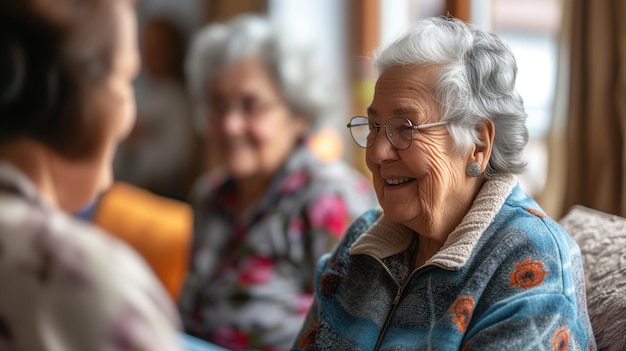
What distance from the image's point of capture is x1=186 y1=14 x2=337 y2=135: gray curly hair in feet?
9.71

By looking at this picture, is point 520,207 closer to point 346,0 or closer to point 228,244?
point 228,244

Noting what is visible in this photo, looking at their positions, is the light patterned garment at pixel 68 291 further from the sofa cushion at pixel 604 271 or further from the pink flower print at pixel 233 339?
the pink flower print at pixel 233 339

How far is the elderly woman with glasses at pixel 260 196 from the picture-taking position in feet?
8.57

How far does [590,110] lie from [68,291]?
1.74 m

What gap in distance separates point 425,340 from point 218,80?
5.73ft

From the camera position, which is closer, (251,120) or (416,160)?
(416,160)

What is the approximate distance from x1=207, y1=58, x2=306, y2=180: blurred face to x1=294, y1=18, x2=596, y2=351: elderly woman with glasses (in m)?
1.34

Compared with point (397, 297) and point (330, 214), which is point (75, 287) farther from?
point (330, 214)

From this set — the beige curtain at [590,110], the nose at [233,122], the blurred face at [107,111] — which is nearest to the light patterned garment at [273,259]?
the nose at [233,122]

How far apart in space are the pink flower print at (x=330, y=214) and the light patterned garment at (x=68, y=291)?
1564 millimetres

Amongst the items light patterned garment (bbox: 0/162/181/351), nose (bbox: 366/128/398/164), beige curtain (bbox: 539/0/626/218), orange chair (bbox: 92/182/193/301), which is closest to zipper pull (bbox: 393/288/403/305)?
nose (bbox: 366/128/398/164)

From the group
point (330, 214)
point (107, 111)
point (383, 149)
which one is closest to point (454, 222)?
point (383, 149)

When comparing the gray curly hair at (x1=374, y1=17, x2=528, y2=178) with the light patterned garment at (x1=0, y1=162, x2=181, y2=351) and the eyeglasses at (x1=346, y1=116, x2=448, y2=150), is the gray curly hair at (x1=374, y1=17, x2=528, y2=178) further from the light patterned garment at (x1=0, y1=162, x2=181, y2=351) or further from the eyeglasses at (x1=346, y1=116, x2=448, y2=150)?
the light patterned garment at (x1=0, y1=162, x2=181, y2=351)

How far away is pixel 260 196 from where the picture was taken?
2.88 metres
